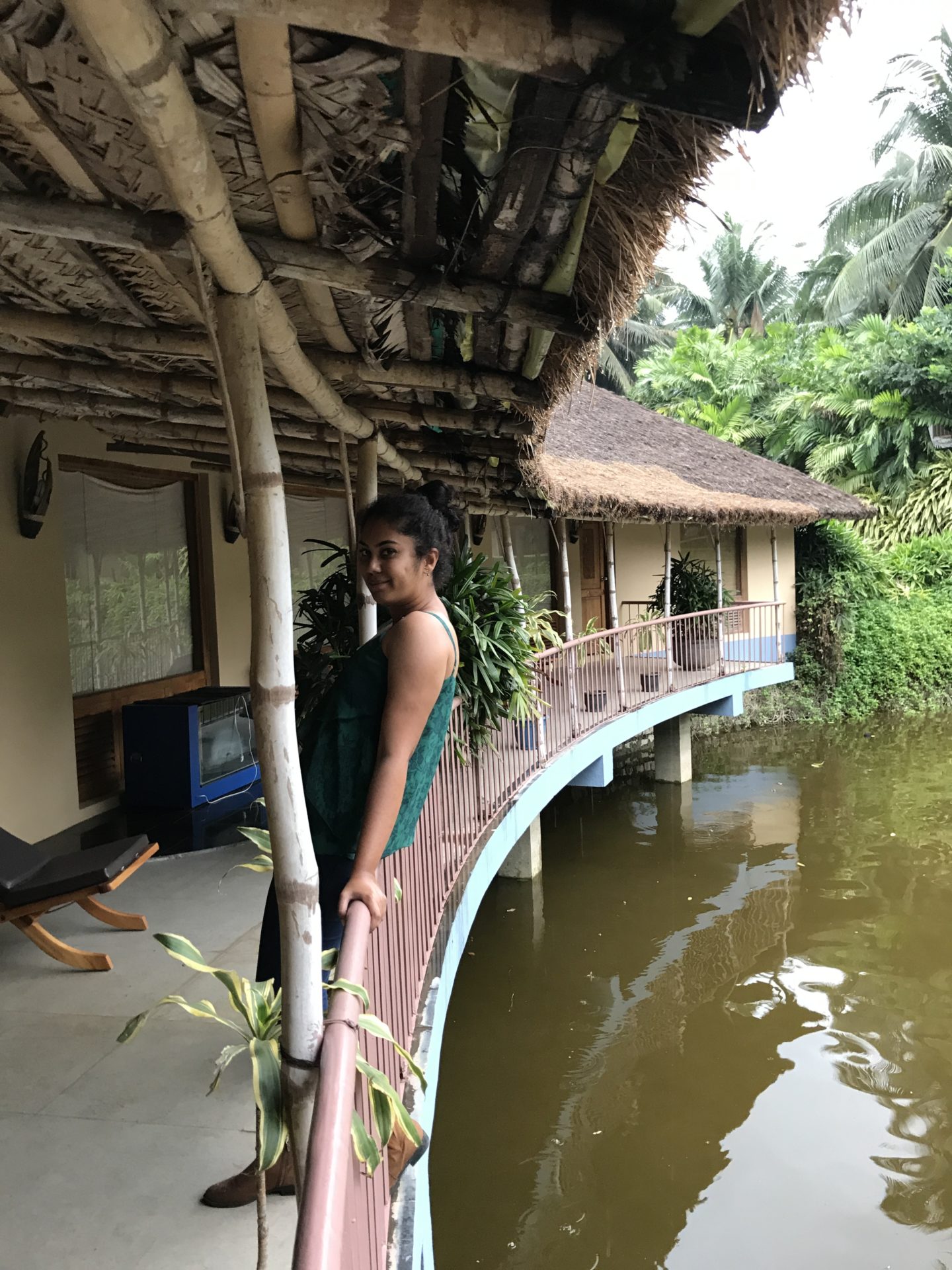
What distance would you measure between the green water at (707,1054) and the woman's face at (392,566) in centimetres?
430

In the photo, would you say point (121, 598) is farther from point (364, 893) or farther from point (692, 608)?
point (692, 608)

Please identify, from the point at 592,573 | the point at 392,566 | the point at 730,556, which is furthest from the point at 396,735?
the point at 730,556

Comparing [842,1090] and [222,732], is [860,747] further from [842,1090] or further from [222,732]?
[222,732]

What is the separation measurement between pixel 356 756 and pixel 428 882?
212cm

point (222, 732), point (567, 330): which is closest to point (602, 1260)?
point (222, 732)

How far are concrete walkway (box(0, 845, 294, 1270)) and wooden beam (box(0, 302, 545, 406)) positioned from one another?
242 centimetres

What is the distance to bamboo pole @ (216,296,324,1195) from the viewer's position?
2055 millimetres

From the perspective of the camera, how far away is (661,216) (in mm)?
2475

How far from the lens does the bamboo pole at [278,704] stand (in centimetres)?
205

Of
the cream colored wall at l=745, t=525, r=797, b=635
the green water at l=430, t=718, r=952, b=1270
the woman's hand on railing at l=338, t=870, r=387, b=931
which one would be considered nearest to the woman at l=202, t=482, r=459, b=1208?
the woman's hand on railing at l=338, t=870, r=387, b=931

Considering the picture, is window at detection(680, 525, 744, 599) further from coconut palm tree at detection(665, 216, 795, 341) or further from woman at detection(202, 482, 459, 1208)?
woman at detection(202, 482, 459, 1208)

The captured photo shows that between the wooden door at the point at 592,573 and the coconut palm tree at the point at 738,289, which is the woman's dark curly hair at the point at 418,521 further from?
the coconut palm tree at the point at 738,289

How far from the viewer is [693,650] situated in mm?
12844

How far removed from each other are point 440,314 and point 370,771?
1813 mm
